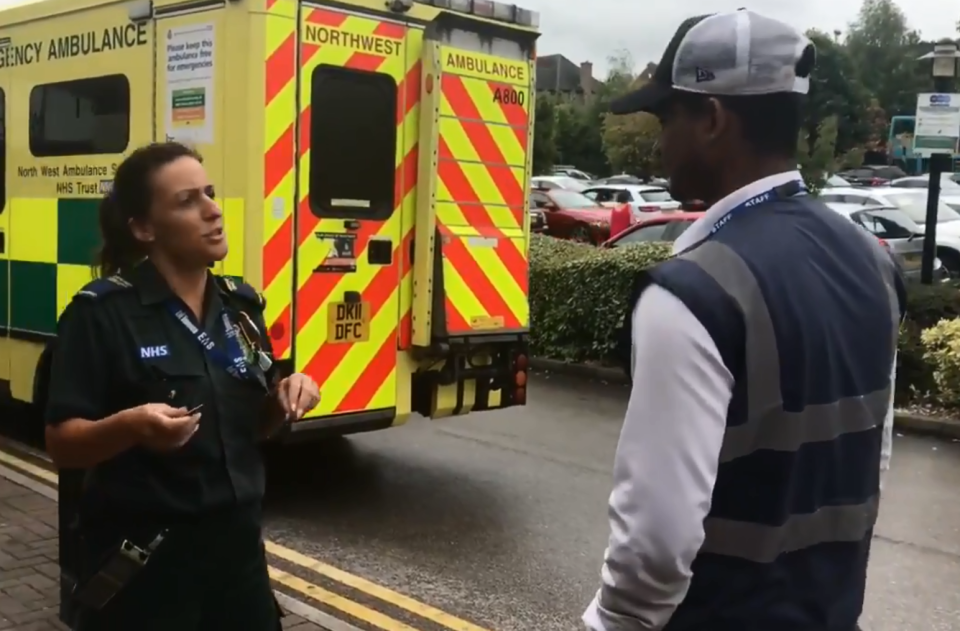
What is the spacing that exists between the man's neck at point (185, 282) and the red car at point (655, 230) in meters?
10.6

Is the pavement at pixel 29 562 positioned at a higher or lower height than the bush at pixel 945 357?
lower

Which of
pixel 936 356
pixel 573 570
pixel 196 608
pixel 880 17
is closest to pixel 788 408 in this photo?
pixel 196 608

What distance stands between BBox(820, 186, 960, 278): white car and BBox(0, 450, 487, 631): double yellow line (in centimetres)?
988

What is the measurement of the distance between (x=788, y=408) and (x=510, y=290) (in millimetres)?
5289

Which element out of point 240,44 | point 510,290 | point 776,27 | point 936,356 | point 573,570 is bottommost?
point 573,570

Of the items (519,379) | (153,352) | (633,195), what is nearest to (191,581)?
(153,352)

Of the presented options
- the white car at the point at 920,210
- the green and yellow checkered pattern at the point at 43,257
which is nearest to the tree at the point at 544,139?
the white car at the point at 920,210

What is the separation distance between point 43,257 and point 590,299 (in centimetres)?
554

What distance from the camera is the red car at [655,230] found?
13.2m

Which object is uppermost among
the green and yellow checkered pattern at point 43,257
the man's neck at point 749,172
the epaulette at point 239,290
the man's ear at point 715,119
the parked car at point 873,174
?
the parked car at point 873,174

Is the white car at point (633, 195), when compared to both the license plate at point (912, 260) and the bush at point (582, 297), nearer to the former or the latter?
the license plate at point (912, 260)

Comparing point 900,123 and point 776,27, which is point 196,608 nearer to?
point 776,27

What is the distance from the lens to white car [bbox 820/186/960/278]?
55.4ft

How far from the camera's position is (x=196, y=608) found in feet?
8.64
